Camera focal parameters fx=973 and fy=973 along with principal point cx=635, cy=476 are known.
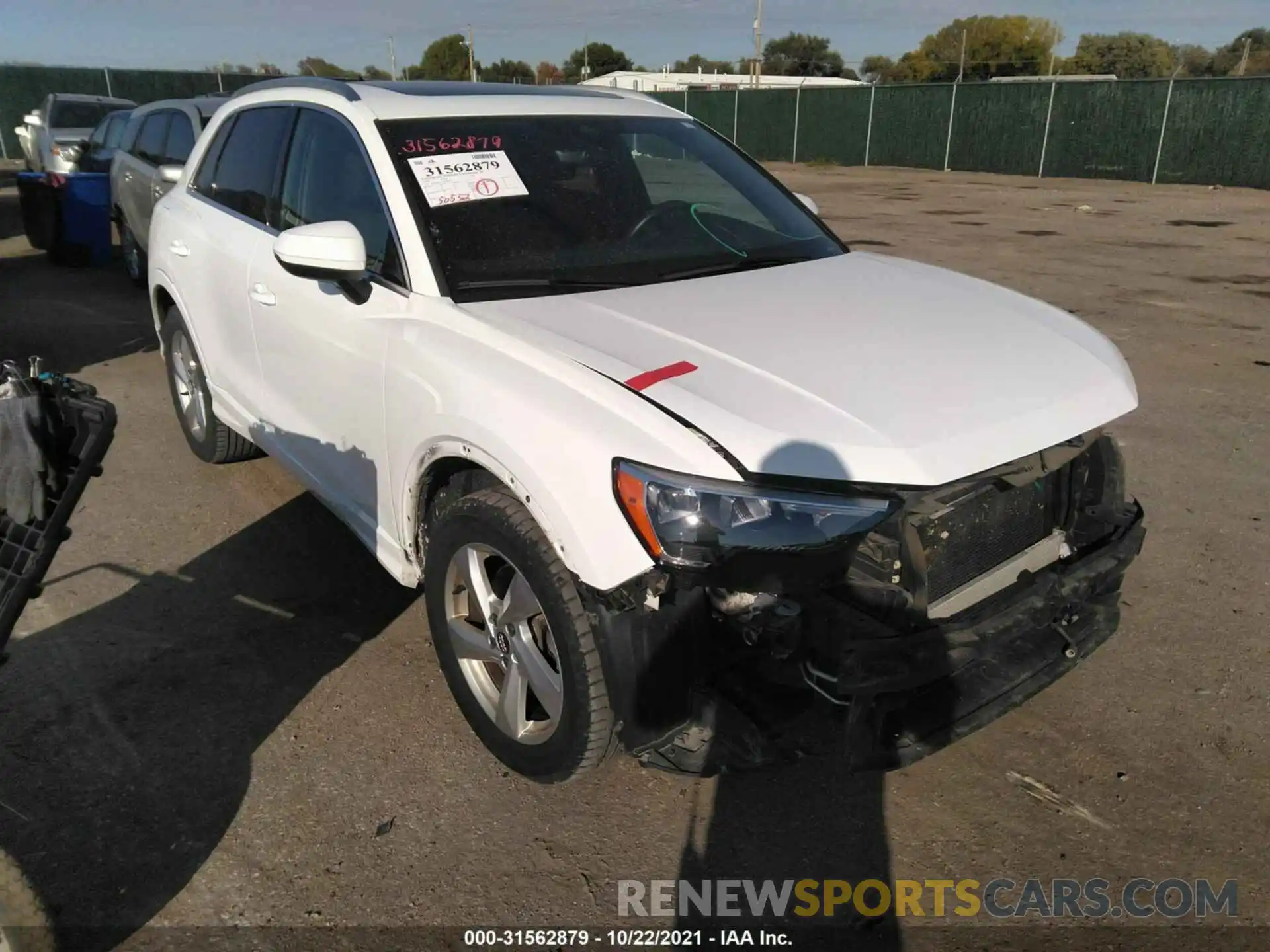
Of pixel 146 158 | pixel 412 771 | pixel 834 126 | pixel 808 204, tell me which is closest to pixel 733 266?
pixel 808 204

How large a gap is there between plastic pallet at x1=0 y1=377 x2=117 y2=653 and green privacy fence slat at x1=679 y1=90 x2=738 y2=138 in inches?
1354

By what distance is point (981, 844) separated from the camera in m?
2.59

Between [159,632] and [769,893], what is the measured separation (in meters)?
2.43

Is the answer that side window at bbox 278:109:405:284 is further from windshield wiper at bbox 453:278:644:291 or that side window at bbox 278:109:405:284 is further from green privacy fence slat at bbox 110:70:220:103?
green privacy fence slat at bbox 110:70:220:103

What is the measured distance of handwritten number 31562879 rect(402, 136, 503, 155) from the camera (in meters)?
3.17

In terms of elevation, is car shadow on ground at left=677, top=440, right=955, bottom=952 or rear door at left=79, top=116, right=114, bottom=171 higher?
rear door at left=79, top=116, right=114, bottom=171

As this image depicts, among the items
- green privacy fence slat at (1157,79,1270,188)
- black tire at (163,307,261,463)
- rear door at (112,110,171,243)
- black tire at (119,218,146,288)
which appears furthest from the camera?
green privacy fence slat at (1157,79,1270,188)

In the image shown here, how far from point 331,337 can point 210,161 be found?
6.55 ft

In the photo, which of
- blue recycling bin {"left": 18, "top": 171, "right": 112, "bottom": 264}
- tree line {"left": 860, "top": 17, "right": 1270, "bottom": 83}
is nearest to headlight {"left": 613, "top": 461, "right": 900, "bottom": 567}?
blue recycling bin {"left": 18, "top": 171, "right": 112, "bottom": 264}

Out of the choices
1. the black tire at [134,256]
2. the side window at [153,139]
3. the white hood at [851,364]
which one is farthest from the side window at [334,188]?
the black tire at [134,256]

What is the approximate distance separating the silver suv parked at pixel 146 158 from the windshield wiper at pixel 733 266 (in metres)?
6.76

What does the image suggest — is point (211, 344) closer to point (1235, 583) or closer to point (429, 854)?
point (429, 854)

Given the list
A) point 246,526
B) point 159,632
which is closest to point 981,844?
point 159,632

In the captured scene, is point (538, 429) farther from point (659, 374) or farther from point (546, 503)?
point (659, 374)
